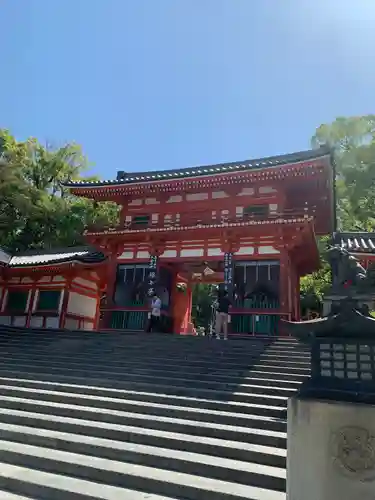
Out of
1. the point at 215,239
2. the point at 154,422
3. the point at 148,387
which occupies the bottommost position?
the point at 154,422

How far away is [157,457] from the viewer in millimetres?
4793

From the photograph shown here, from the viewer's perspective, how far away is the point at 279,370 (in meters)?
7.98

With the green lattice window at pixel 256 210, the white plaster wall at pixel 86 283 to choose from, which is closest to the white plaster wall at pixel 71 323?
the white plaster wall at pixel 86 283

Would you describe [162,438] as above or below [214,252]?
below

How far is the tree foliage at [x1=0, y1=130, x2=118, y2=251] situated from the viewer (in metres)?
27.0

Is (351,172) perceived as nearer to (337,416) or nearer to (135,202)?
(135,202)

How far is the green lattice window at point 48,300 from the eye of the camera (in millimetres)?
18016

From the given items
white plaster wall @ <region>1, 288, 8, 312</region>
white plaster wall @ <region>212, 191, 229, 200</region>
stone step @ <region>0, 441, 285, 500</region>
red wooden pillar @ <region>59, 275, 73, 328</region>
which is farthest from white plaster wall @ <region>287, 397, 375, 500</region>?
white plaster wall @ <region>1, 288, 8, 312</region>

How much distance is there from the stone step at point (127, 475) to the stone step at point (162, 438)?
21.6 inches

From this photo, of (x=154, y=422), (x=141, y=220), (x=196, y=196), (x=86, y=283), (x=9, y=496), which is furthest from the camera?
(x=86, y=283)

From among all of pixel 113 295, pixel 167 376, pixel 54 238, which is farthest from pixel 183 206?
pixel 54 238

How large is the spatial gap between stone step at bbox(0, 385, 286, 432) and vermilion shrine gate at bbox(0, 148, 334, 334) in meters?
7.46

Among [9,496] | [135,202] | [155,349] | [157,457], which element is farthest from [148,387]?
[135,202]

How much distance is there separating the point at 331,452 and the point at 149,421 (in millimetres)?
3332
